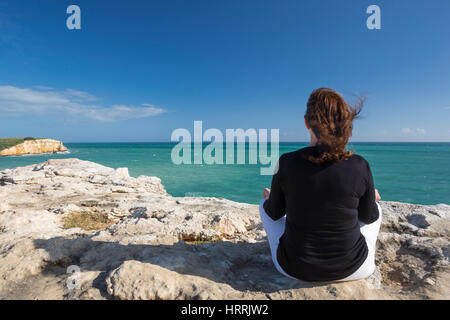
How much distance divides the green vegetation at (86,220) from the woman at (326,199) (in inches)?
181

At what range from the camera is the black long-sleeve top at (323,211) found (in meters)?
1.73

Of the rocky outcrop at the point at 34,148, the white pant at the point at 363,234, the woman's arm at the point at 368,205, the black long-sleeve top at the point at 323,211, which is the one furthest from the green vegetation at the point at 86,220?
the rocky outcrop at the point at 34,148

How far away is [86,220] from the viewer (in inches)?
209

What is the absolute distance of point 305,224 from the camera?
183 cm

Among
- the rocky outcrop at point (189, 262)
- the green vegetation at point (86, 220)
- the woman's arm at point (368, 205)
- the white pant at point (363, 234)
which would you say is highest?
the woman's arm at point (368, 205)

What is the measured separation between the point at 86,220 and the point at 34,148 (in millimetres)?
63434

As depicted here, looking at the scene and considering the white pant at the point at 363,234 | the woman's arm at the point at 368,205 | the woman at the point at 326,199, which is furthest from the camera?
the white pant at the point at 363,234

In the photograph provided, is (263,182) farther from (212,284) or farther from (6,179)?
(212,284)

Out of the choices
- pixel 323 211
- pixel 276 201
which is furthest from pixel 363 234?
pixel 276 201

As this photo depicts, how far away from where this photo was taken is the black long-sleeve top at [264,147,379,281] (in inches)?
68.1

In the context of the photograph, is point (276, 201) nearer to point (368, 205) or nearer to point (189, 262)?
point (368, 205)

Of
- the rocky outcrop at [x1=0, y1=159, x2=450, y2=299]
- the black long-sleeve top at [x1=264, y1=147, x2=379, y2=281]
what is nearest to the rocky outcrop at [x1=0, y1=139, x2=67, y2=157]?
the rocky outcrop at [x1=0, y1=159, x2=450, y2=299]

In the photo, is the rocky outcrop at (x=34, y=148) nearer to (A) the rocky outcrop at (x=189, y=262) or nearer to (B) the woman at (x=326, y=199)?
(A) the rocky outcrop at (x=189, y=262)
